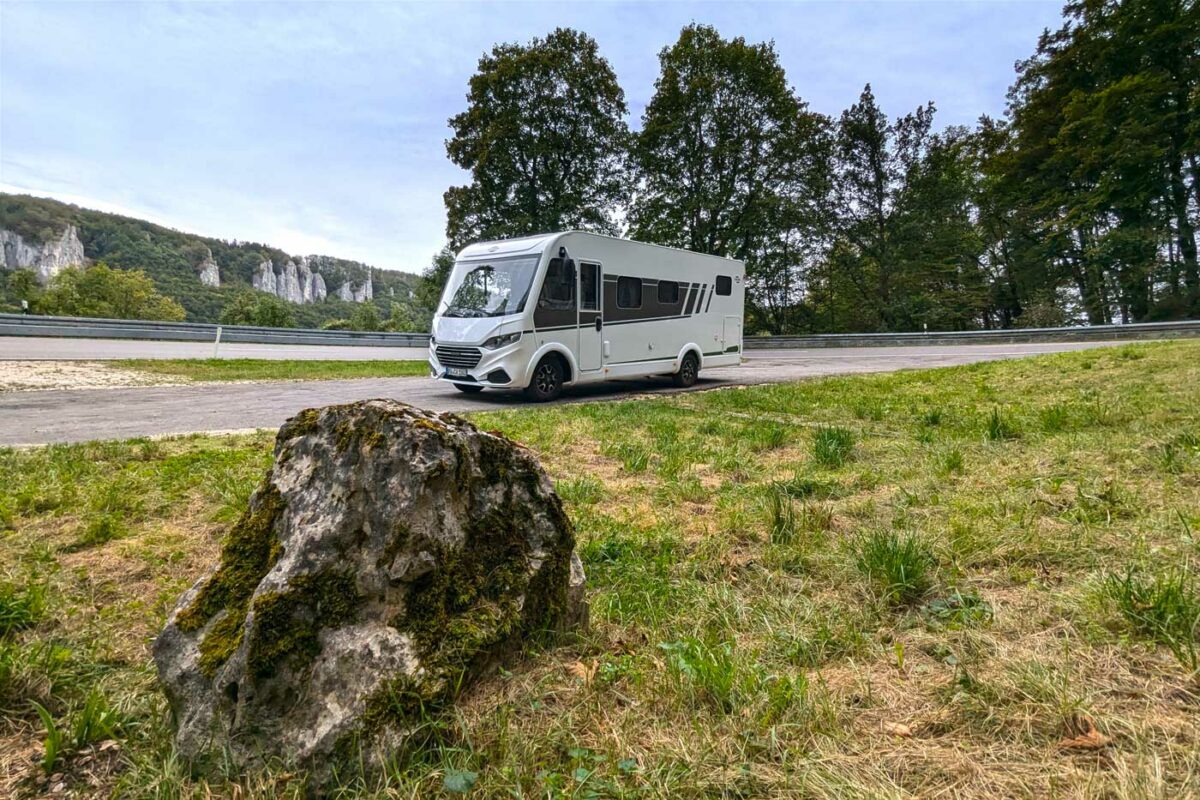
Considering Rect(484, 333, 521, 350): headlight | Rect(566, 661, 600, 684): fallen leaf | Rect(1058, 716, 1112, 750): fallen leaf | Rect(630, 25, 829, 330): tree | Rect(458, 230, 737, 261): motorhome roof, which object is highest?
Rect(630, 25, 829, 330): tree

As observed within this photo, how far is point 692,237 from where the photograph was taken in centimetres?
3120

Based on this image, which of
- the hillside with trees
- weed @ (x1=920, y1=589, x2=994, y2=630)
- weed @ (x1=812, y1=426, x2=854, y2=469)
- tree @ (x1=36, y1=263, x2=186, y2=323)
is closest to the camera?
weed @ (x1=920, y1=589, x2=994, y2=630)

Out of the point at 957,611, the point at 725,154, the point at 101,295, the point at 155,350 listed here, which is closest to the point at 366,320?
the point at 101,295

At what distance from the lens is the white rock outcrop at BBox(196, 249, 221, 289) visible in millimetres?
81181

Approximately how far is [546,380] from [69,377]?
378 inches

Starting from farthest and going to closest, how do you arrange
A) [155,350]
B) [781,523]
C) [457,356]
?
[155,350]
[457,356]
[781,523]

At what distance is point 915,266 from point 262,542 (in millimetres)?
35595

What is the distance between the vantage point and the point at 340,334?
24516mm

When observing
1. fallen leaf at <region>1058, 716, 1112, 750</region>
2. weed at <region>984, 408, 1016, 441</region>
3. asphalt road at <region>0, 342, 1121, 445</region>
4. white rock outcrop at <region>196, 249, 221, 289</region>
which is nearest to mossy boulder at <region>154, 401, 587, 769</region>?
fallen leaf at <region>1058, 716, 1112, 750</region>

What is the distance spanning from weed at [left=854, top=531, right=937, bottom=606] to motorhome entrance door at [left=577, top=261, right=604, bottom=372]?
857 cm

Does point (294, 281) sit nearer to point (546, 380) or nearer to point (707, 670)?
point (546, 380)

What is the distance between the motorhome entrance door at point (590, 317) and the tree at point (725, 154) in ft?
69.9

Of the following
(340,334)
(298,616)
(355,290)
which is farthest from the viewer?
(355,290)

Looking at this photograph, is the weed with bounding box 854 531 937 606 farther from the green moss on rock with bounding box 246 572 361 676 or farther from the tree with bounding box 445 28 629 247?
the tree with bounding box 445 28 629 247
